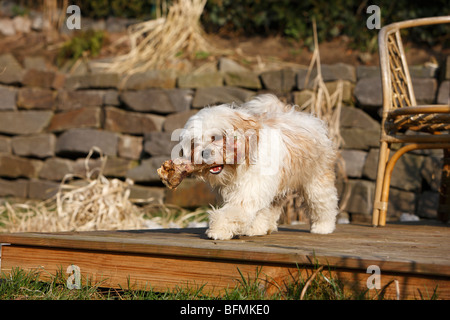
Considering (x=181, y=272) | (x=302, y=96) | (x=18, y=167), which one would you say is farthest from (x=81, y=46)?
(x=181, y=272)

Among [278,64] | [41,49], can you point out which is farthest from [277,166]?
[41,49]

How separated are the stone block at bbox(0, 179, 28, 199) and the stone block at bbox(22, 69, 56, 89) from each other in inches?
52.4

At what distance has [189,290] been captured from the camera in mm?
2586

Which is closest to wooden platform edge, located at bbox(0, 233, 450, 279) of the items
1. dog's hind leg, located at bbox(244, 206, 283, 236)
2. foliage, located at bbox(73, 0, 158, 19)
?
dog's hind leg, located at bbox(244, 206, 283, 236)

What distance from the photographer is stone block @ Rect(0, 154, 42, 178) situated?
7617mm

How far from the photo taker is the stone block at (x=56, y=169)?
741 cm

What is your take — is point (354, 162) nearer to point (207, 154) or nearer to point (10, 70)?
point (207, 154)

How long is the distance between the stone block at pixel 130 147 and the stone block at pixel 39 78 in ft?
4.60

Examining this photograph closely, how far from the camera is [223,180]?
119 inches

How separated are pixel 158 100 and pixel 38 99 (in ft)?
6.01

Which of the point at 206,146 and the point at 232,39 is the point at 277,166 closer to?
the point at 206,146

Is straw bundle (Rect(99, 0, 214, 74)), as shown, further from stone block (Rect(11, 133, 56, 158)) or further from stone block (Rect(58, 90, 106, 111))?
stone block (Rect(11, 133, 56, 158))

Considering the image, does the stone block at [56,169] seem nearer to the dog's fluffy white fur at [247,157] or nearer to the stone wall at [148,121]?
the stone wall at [148,121]
